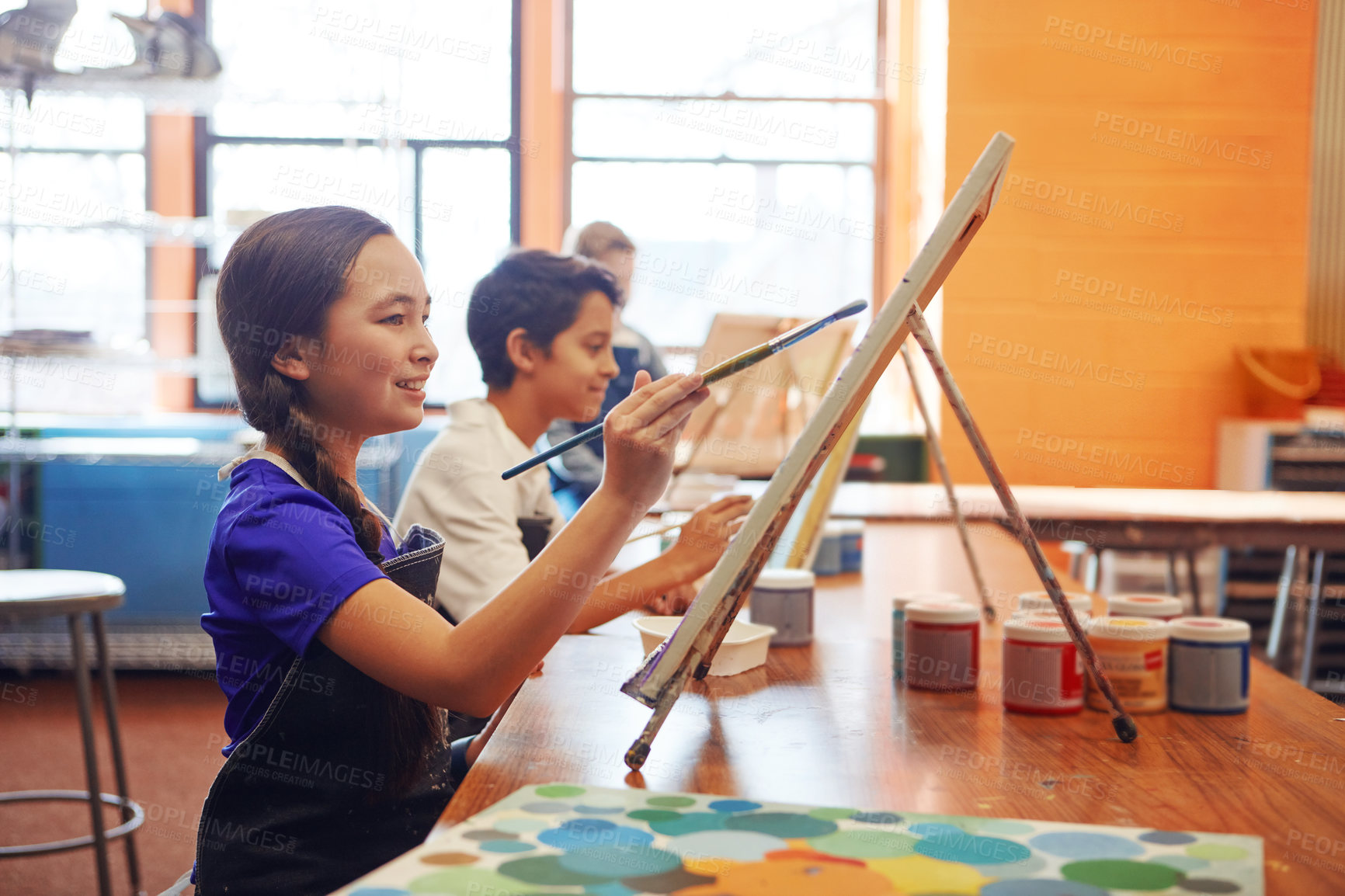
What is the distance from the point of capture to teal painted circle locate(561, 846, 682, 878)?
639 mm

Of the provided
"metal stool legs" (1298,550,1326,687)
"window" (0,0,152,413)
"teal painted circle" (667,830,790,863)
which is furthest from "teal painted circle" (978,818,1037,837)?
"window" (0,0,152,413)

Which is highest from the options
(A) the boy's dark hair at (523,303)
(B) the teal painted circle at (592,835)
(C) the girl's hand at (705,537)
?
(A) the boy's dark hair at (523,303)

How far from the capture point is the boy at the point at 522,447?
136cm

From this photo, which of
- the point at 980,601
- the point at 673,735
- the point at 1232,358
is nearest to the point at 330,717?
the point at 673,735

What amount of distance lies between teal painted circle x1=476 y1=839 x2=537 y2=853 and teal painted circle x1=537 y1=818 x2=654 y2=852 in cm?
1

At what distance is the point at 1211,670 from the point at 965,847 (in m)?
0.44

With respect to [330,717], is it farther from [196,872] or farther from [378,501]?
[378,501]

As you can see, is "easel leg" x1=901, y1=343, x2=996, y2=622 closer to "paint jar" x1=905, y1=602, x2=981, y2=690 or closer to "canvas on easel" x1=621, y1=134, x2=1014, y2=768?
"paint jar" x1=905, y1=602, x2=981, y2=690

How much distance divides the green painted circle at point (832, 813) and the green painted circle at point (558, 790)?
161mm

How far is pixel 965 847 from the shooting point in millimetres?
688

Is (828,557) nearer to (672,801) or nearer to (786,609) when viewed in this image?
(786,609)

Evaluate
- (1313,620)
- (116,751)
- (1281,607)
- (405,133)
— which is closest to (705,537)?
(116,751)

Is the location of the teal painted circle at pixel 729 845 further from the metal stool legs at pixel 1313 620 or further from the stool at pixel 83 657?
the metal stool legs at pixel 1313 620

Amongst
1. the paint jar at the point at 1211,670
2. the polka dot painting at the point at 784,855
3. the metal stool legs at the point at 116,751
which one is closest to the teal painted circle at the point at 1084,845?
the polka dot painting at the point at 784,855
